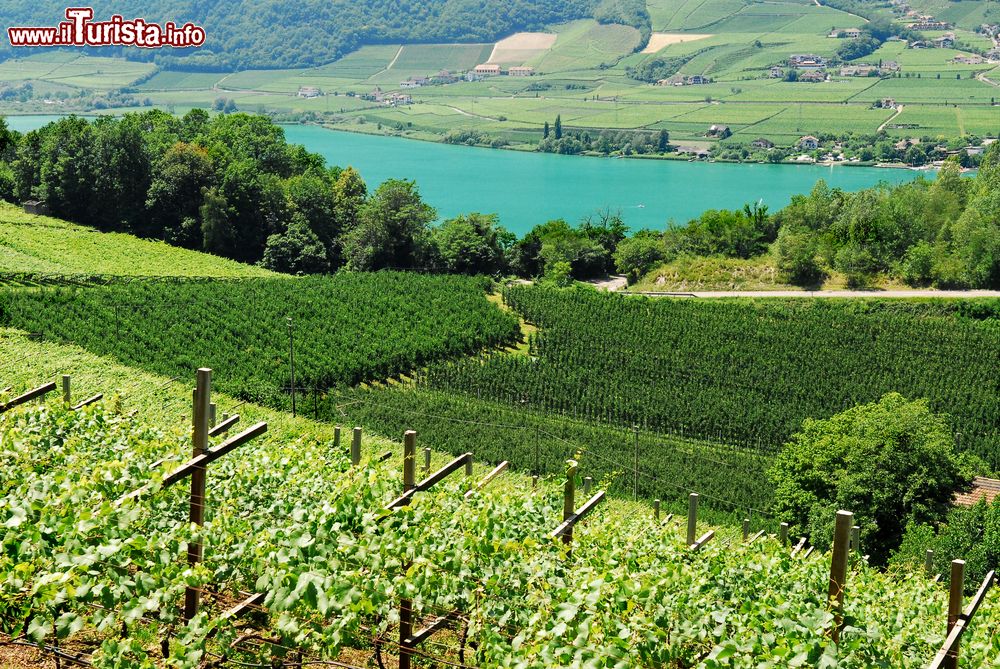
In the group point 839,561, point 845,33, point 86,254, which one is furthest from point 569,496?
point 845,33

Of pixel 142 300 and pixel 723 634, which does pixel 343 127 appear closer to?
pixel 142 300

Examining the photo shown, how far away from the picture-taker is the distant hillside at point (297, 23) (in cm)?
17388

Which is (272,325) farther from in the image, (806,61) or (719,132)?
(806,61)

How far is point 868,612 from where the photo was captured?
683 centimetres

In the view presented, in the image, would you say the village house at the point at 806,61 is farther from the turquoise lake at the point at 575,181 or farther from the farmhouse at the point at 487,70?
the turquoise lake at the point at 575,181

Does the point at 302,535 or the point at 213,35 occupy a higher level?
the point at 213,35

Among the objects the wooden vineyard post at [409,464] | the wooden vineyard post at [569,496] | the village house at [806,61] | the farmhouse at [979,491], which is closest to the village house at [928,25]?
the village house at [806,61]

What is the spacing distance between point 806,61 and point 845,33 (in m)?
18.5

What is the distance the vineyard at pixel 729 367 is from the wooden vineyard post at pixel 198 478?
Result: 19252mm

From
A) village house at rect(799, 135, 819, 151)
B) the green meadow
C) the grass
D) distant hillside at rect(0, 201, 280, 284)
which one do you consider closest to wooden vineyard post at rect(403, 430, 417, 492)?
distant hillside at rect(0, 201, 280, 284)

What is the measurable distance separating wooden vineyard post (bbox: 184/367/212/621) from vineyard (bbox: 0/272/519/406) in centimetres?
1627

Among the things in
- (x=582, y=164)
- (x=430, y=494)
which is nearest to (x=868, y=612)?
(x=430, y=494)

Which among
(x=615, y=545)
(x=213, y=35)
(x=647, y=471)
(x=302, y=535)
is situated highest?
(x=213, y=35)

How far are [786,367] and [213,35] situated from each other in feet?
561
